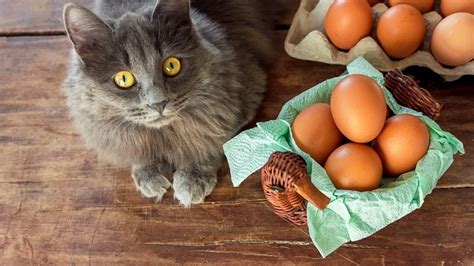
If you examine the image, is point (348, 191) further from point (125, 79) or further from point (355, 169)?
point (125, 79)

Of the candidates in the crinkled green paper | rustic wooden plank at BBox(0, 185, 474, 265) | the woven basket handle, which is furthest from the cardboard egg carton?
the woven basket handle

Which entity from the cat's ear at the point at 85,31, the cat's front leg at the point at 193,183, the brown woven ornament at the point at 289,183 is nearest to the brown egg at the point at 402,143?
the brown woven ornament at the point at 289,183

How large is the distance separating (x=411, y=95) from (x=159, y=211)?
55 centimetres

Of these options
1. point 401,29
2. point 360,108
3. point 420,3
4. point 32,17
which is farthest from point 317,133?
point 32,17

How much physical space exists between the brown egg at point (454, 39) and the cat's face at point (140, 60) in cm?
49

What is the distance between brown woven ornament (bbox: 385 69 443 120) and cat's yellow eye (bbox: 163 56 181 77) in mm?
400

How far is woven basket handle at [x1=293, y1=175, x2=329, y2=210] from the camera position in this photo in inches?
34.4

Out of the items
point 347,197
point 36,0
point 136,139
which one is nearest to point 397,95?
point 347,197

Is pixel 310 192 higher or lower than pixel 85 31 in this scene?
lower

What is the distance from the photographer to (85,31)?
92cm

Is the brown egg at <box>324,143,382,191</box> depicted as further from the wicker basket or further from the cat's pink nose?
the cat's pink nose

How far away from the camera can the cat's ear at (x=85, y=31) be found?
90 centimetres

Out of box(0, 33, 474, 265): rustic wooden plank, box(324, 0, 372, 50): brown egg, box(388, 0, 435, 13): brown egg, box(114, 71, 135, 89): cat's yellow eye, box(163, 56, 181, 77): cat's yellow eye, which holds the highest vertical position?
box(388, 0, 435, 13): brown egg

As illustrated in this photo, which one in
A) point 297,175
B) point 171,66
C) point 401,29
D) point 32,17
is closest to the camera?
point 297,175
